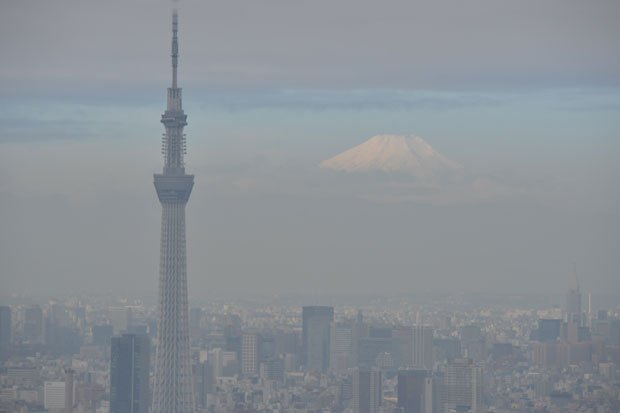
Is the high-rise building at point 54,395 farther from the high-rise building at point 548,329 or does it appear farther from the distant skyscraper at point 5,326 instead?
the high-rise building at point 548,329

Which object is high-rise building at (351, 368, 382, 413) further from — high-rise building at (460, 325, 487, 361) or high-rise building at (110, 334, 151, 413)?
high-rise building at (110, 334, 151, 413)

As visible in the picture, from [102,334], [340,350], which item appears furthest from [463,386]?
[102,334]

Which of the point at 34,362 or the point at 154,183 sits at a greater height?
the point at 154,183

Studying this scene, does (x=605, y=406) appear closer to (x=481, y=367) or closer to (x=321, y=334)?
(x=481, y=367)

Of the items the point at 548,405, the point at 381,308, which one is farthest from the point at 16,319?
the point at 548,405

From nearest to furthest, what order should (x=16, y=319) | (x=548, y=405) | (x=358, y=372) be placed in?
1. (x=16, y=319)
2. (x=548, y=405)
3. (x=358, y=372)

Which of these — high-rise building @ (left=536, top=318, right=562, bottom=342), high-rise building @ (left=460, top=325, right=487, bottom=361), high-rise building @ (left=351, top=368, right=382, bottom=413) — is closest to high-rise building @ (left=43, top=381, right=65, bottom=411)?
high-rise building @ (left=351, top=368, right=382, bottom=413)

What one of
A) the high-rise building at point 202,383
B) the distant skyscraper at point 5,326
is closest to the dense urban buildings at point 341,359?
the high-rise building at point 202,383

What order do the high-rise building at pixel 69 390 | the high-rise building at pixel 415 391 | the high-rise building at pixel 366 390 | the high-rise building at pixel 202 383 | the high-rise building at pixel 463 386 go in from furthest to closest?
1. the high-rise building at pixel 202 383
2. the high-rise building at pixel 366 390
3. the high-rise building at pixel 463 386
4. the high-rise building at pixel 415 391
5. the high-rise building at pixel 69 390
